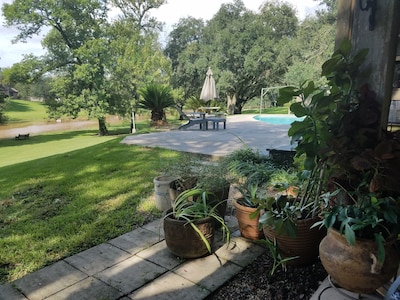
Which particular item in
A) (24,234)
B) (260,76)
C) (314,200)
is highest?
(260,76)

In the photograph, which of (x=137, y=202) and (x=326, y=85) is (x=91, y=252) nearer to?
(x=137, y=202)

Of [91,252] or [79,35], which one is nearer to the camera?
[91,252]

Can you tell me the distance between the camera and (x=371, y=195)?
1249mm

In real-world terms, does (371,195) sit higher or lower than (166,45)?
lower

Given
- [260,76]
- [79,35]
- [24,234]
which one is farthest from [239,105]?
[24,234]

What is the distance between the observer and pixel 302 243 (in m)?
1.75

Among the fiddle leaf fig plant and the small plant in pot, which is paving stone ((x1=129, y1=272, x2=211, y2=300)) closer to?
the small plant in pot

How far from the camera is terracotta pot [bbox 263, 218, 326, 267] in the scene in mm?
1743

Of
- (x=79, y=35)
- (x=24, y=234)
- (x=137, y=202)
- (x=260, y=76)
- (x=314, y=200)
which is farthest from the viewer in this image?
(x=260, y=76)

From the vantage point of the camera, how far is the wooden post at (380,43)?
131 cm

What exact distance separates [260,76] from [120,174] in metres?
16.3

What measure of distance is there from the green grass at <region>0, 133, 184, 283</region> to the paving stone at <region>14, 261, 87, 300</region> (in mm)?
118

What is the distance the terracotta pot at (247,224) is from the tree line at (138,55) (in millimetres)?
9093

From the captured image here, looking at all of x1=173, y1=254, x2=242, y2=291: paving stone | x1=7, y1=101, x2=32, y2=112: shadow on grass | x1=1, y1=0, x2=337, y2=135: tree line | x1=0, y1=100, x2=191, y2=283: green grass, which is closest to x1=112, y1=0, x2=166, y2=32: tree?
x1=1, y1=0, x2=337, y2=135: tree line
